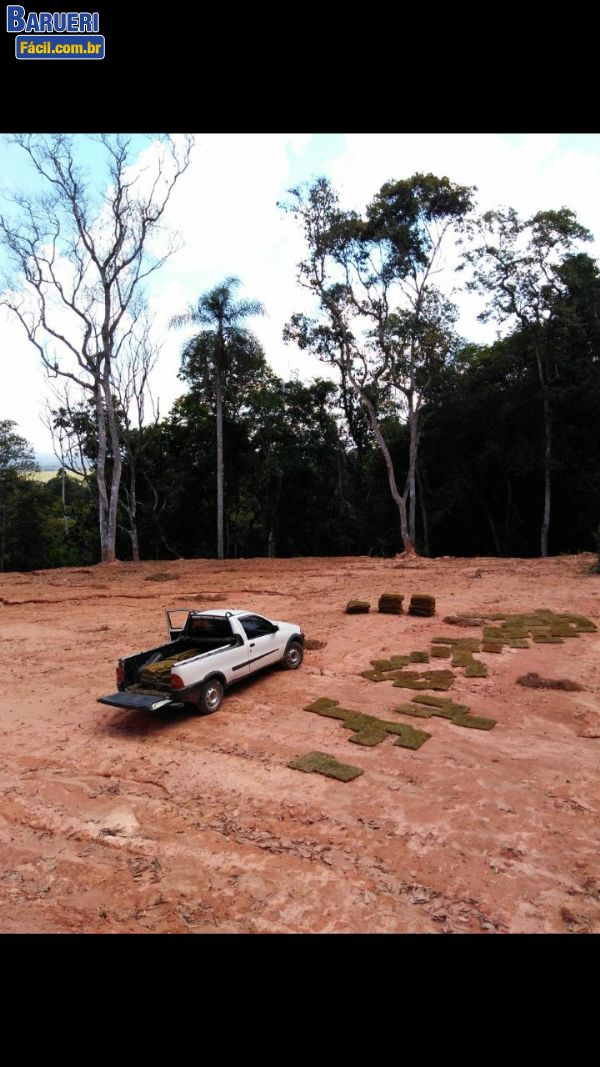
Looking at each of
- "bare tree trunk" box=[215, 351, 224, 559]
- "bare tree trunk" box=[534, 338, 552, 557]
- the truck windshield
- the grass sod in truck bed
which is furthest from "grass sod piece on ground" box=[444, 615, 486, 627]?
"bare tree trunk" box=[215, 351, 224, 559]

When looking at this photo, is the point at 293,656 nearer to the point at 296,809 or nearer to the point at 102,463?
the point at 296,809

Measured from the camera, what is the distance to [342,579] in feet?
61.8

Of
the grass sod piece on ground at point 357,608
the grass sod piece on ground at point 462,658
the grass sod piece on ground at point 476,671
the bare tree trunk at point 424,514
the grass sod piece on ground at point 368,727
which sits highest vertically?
the bare tree trunk at point 424,514

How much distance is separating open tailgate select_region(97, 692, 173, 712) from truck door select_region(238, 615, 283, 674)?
1.60 metres

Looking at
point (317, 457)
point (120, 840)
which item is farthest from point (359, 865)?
point (317, 457)

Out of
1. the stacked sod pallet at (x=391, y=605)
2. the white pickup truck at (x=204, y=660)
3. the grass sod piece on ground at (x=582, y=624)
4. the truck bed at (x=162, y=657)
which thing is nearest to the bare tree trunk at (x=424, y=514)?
the stacked sod pallet at (x=391, y=605)

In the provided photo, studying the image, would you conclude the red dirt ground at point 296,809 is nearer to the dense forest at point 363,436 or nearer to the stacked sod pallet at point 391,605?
the stacked sod pallet at point 391,605

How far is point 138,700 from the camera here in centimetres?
732

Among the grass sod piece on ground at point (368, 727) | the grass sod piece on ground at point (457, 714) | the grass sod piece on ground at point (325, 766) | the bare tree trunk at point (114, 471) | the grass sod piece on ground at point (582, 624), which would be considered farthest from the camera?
the bare tree trunk at point (114, 471)

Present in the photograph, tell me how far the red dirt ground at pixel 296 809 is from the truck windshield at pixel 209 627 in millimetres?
937

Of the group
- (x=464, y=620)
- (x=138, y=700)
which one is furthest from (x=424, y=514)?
(x=138, y=700)

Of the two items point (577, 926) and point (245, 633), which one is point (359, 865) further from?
point (245, 633)

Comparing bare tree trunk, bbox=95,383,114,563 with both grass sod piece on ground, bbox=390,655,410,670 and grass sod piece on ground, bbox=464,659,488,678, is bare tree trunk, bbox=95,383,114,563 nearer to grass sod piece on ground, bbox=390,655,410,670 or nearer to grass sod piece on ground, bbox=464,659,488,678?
grass sod piece on ground, bbox=390,655,410,670

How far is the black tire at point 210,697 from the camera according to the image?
25.3 feet
